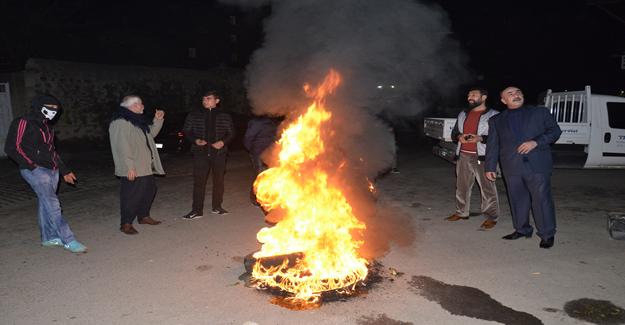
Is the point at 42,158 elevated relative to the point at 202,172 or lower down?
elevated

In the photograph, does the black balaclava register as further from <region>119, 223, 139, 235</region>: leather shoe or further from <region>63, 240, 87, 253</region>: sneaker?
<region>119, 223, 139, 235</region>: leather shoe

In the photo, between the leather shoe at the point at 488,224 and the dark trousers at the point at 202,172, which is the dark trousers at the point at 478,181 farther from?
the dark trousers at the point at 202,172

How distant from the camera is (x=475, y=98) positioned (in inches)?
243

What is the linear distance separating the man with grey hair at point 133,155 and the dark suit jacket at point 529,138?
181 inches

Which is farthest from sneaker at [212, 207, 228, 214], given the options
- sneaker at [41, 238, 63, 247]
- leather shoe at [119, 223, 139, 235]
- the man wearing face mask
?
sneaker at [41, 238, 63, 247]

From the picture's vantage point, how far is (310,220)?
4691mm

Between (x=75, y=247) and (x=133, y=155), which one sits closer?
(x=75, y=247)

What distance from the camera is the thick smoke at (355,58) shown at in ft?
17.7

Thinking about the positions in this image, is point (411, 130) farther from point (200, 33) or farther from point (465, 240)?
point (465, 240)

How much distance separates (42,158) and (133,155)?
112 centimetres

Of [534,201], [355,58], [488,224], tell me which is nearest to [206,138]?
[355,58]

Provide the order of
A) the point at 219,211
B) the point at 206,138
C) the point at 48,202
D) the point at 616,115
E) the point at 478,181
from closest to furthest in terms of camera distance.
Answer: the point at 48,202 → the point at 478,181 → the point at 206,138 → the point at 219,211 → the point at 616,115

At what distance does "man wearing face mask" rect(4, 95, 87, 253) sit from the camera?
494cm

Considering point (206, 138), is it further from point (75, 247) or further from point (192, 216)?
point (75, 247)
